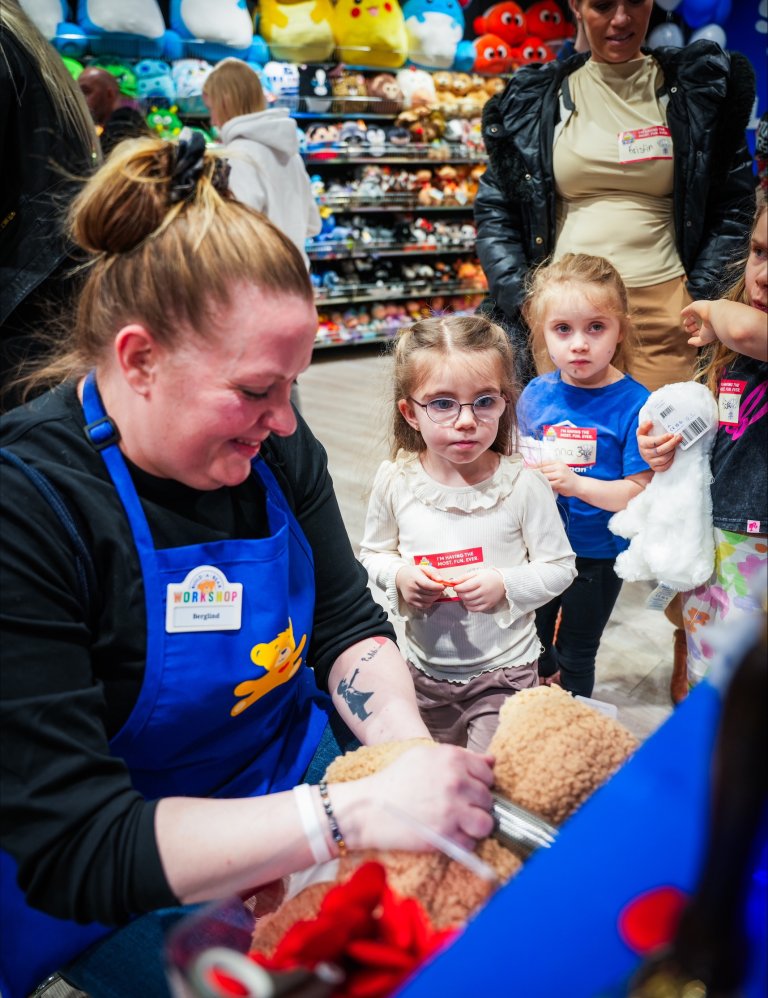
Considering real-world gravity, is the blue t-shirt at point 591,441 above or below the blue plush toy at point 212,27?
below

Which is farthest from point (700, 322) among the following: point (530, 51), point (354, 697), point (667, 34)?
point (667, 34)

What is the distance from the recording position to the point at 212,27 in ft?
18.2

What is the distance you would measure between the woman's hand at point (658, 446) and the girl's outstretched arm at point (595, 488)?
26 cm

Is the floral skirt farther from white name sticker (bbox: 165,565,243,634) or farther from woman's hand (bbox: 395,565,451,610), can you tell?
white name sticker (bbox: 165,565,243,634)

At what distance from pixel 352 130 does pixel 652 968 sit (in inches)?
270

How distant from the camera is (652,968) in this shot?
0.49 meters

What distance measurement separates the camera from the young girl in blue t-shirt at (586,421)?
1979mm

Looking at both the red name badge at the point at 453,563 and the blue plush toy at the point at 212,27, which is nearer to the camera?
the red name badge at the point at 453,563

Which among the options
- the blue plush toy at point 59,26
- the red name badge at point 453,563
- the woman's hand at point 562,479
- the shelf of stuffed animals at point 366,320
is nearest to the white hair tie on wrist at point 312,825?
the red name badge at point 453,563

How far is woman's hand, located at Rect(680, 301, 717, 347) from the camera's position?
149 cm

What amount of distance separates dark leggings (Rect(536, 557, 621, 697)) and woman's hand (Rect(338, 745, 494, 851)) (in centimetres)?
126

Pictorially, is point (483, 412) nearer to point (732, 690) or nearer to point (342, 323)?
point (732, 690)

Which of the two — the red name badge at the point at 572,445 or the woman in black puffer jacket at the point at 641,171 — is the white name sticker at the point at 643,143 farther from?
the red name badge at the point at 572,445

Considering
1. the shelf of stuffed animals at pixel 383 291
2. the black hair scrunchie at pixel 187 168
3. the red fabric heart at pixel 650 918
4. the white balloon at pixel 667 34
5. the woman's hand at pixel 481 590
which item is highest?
the white balloon at pixel 667 34
